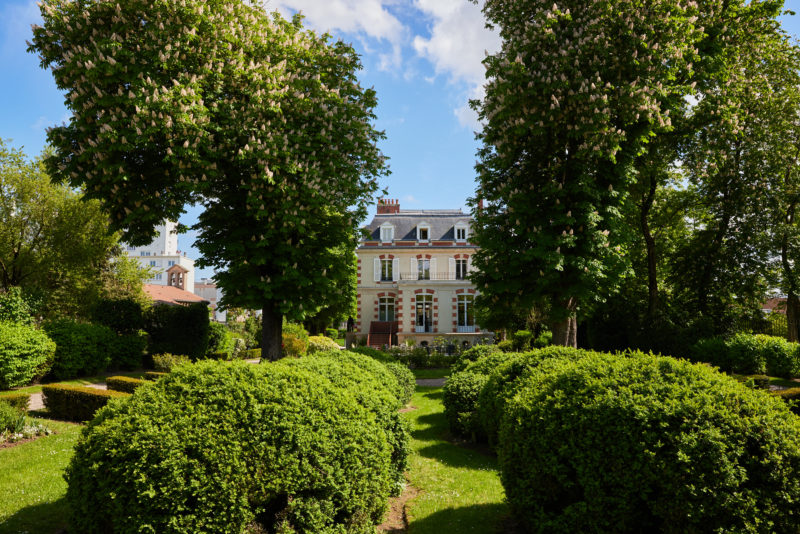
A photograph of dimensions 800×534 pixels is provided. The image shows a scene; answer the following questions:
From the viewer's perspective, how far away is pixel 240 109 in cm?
1308

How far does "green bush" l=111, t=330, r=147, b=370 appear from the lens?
883 inches

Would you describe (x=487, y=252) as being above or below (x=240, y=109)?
below

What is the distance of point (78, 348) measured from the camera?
1919 cm

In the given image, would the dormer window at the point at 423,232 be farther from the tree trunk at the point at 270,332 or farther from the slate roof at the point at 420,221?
the tree trunk at the point at 270,332

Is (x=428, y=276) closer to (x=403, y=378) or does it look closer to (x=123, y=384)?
(x=403, y=378)

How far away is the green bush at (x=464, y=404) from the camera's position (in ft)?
33.4

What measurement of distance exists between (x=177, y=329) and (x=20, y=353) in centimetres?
987

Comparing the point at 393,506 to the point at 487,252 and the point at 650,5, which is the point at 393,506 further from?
the point at 650,5

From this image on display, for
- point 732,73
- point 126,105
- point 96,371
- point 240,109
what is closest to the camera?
point 126,105

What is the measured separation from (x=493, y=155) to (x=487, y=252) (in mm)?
3425

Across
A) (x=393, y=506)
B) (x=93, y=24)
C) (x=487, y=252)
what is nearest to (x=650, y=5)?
(x=487, y=252)

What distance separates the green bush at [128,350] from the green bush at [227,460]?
68.3 feet

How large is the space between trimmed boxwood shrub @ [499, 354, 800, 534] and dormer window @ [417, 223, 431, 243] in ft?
115

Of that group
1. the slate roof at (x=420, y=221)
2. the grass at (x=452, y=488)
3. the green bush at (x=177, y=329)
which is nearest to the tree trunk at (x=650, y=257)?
the grass at (x=452, y=488)
